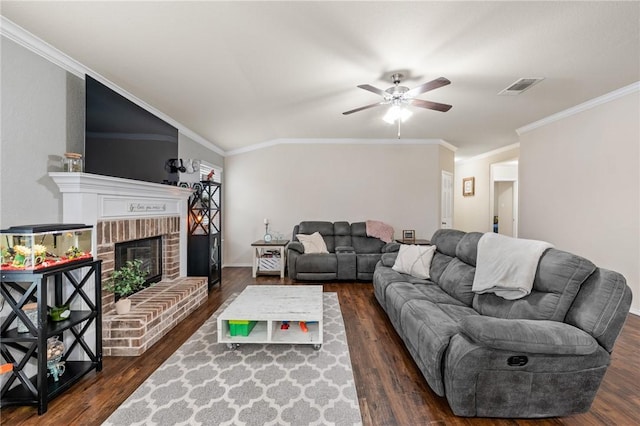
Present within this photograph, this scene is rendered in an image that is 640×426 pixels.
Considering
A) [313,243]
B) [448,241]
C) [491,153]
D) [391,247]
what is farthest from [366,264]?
[491,153]

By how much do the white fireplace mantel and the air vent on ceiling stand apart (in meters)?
4.14

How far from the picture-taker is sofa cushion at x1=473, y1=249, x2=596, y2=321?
1.73m

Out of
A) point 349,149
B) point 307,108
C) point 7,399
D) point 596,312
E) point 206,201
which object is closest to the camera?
point 596,312

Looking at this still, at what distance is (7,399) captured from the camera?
172 centimetres

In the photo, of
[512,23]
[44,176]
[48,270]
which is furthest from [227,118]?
[512,23]

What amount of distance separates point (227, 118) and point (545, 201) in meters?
5.07

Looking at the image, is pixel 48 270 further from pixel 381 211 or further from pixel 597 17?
pixel 381 211

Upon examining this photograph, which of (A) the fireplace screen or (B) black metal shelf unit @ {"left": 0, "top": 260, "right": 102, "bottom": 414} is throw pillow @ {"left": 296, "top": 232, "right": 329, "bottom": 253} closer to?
(A) the fireplace screen

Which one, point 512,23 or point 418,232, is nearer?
point 512,23

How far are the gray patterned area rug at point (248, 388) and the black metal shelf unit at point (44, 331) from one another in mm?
511

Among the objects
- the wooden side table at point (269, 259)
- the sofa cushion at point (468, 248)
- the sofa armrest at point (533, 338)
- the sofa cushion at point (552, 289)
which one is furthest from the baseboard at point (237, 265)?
the sofa armrest at point (533, 338)

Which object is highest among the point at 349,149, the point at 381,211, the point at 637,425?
the point at 349,149

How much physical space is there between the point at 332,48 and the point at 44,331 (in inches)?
112

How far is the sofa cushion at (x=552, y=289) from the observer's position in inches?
68.2
